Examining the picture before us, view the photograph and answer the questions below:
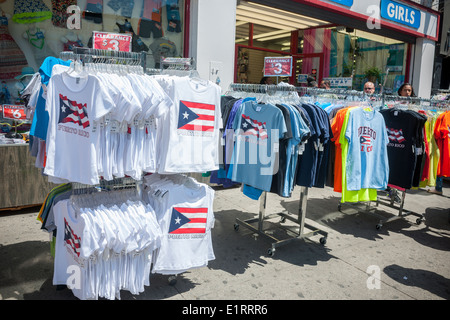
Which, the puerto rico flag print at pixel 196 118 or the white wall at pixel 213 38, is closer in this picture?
the puerto rico flag print at pixel 196 118

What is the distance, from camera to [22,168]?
4586mm

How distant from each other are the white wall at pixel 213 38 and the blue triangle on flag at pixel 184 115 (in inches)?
136

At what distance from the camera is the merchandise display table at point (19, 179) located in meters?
4.48

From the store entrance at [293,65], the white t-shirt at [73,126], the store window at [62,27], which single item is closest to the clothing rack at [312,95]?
the white t-shirt at [73,126]

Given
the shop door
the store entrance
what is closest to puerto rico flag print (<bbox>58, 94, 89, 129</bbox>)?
the store entrance

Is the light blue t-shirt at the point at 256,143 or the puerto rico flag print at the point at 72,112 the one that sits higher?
the puerto rico flag print at the point at 72,112

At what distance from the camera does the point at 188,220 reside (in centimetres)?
296

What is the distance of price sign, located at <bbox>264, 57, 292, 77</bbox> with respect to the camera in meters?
4.44

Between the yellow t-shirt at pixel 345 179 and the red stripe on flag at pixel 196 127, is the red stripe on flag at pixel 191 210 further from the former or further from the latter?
the yellow t-shirt at pixel 345 179

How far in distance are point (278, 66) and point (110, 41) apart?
234 cm

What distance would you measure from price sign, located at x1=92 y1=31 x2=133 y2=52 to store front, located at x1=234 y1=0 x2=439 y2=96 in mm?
4899

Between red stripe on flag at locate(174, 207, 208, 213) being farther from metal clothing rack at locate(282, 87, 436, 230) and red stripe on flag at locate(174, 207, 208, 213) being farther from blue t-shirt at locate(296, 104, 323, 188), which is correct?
metal clothing rack at locate(282, 87, 436, 230)

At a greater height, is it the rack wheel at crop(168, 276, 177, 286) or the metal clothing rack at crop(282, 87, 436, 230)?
the metal clothing rack at crop(282, 87, 436, 230)
